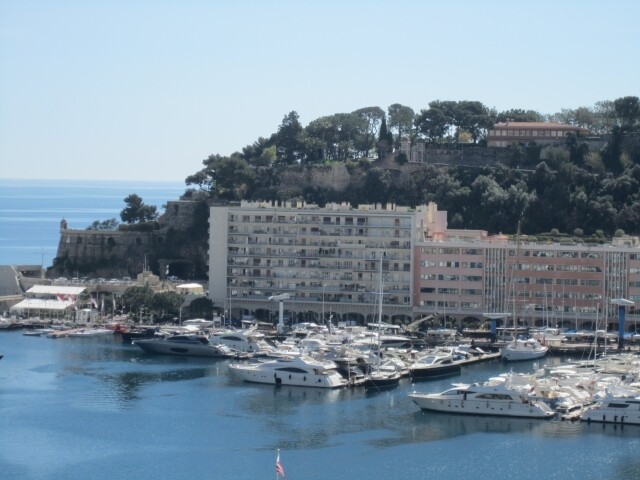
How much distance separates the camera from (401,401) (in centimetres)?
5622

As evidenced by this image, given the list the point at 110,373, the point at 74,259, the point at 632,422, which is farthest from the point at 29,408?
the point at 74,259

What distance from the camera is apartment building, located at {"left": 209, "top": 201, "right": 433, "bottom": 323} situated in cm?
7656

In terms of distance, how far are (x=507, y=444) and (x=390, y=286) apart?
28.1 metres

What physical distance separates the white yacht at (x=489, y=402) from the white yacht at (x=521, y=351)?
42.0ft

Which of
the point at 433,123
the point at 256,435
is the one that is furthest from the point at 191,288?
the point at 256,435

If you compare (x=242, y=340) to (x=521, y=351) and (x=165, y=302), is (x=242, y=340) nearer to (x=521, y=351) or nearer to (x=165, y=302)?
(x=165, y=302)

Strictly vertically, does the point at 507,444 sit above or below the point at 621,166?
below

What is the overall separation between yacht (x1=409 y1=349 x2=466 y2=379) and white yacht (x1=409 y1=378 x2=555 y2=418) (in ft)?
25.2

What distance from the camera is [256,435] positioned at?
49625mm

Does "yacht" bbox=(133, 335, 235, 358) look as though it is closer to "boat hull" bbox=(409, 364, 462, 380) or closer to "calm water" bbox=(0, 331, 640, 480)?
"calm water" bbox=(0, 331, 640, 480)

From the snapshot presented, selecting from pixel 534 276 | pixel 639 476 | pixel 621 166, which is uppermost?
pixel 621 166

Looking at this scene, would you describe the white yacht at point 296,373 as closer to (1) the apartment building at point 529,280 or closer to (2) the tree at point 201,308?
(1) the apartment building at point 529,280

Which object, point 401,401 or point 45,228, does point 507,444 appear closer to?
point 401,401

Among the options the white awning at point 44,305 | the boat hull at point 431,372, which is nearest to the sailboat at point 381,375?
the boat hull at point 431,372
